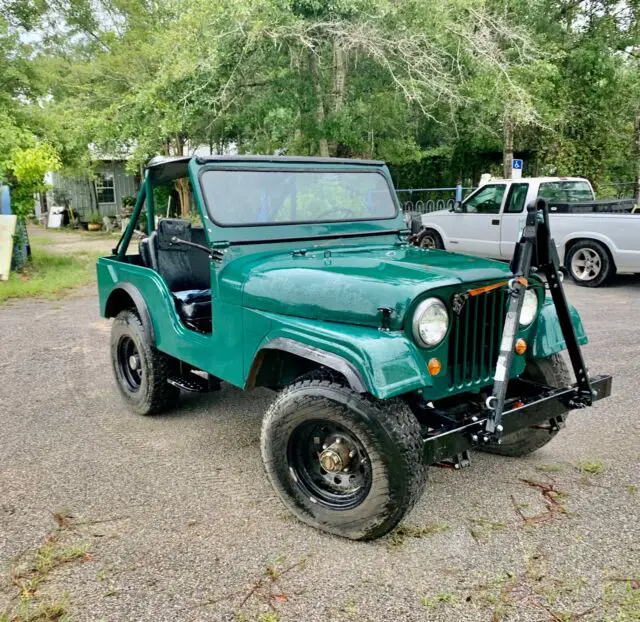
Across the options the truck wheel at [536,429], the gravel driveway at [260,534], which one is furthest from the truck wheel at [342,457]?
the truck wheel at [536,429]

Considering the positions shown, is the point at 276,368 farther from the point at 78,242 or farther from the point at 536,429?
the point at 78,242

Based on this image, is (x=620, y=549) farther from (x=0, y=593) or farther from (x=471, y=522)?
(x=0, y=593)

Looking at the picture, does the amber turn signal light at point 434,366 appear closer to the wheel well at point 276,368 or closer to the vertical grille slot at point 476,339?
the vertical grille slot at point 476,339

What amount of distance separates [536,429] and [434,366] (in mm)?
1142

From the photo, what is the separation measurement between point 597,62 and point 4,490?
14963mm

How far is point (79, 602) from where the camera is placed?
2.48m

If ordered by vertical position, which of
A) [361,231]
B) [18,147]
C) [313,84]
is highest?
[313,84]

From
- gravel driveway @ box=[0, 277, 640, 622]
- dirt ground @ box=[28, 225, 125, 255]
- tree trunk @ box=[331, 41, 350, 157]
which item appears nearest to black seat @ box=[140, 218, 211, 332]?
gravel driveway @ box=[0, 277, 640, 622]

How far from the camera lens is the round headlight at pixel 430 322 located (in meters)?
2.73

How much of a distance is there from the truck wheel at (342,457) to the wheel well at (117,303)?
7.09 feet

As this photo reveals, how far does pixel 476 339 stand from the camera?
301 centimetres

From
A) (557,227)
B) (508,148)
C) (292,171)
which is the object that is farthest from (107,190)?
(292,171)

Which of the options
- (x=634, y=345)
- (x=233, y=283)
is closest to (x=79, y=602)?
(x=233, y=283)

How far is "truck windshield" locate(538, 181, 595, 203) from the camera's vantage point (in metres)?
10.1
